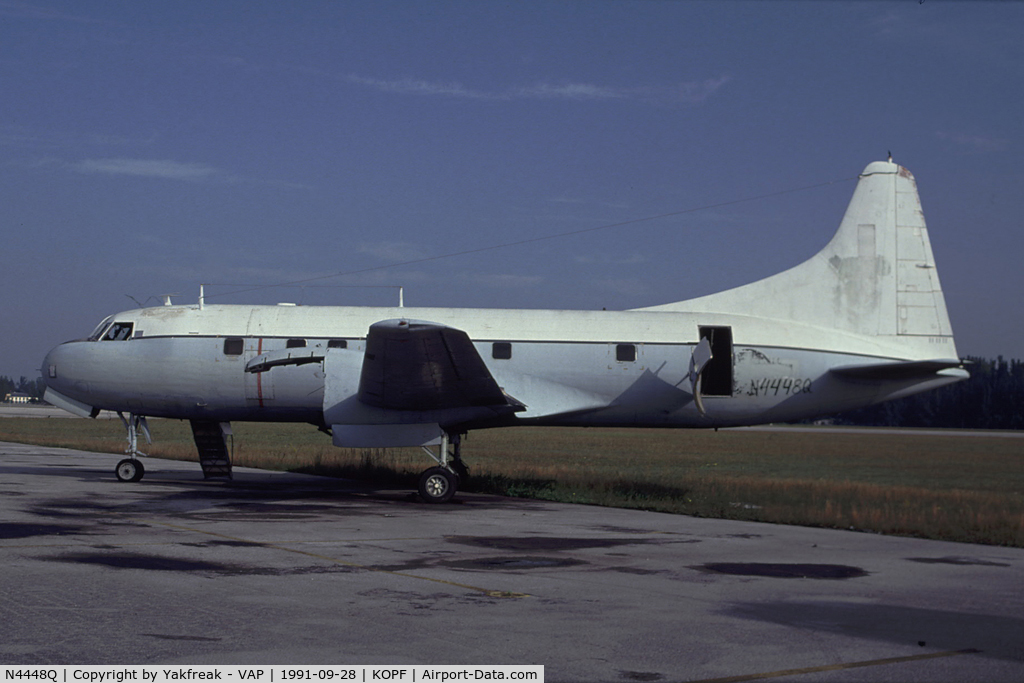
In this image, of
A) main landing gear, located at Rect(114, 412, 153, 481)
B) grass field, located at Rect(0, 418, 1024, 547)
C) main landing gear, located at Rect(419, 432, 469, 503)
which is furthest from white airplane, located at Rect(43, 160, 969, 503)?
grass field, located at Rect(0, 418, 1024, 547)

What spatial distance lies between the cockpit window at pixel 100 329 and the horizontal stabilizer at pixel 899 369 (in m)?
17.6

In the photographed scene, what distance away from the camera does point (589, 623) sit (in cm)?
916

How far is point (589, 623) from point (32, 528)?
995cm

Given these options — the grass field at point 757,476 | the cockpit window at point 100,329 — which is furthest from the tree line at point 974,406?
the cockpit window at point 100,329

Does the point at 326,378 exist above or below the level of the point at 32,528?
above

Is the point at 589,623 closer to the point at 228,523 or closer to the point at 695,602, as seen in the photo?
the point at 695,602

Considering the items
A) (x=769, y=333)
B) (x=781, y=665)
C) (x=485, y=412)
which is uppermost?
(x=769, y=333)

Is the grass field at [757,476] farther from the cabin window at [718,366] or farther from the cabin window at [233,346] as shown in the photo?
the cabin window at [233,346]

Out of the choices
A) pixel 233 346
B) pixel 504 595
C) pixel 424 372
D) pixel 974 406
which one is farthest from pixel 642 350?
pixel 974 406

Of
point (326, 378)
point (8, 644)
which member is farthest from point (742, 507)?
point (8, 644)

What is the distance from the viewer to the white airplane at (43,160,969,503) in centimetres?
2267

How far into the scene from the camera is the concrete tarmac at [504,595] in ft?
25.4

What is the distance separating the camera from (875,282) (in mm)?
23547

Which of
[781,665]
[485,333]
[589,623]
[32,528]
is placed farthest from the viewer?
[485,333]
